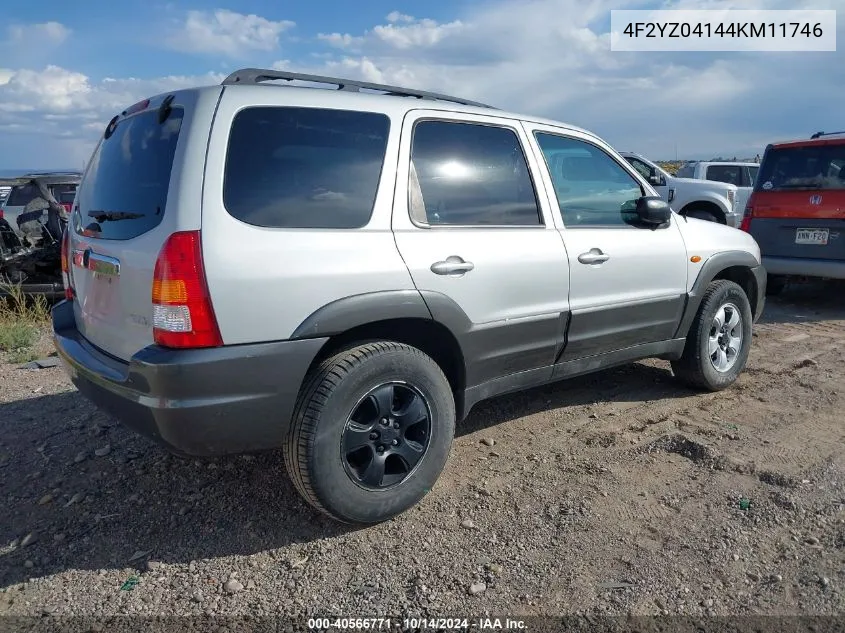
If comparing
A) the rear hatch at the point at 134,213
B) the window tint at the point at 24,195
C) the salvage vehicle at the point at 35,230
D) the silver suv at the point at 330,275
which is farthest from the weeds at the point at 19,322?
the rear hatch at the point at 134,213

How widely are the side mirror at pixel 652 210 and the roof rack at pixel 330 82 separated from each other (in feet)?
3.55

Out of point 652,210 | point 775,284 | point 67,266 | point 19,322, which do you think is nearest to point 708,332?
point 652,210

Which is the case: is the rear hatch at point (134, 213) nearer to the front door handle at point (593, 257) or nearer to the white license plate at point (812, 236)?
the front door handle at point (593, 257)

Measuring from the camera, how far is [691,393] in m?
4.56

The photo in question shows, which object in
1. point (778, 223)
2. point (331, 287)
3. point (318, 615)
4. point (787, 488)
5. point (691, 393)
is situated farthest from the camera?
point (778, 223)

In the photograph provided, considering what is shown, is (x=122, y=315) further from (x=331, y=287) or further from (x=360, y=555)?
(x=360, y=555)

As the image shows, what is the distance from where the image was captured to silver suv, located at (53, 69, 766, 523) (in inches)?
95.8

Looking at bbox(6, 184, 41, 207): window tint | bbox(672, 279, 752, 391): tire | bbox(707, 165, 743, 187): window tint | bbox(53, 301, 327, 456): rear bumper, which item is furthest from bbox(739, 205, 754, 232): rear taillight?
bbox(6, 184, 41, 207): window tint

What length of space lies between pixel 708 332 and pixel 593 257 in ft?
4.27

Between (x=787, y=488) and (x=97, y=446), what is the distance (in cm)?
363

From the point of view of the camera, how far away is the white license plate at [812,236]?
7.08 meters

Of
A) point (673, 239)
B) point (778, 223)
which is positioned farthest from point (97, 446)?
point (778, 223)

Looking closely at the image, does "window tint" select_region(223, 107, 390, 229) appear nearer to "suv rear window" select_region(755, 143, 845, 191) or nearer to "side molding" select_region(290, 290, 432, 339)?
"side molding" select_region(290, 290, 432, 339)

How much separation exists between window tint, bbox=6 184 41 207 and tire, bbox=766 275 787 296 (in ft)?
28.2
